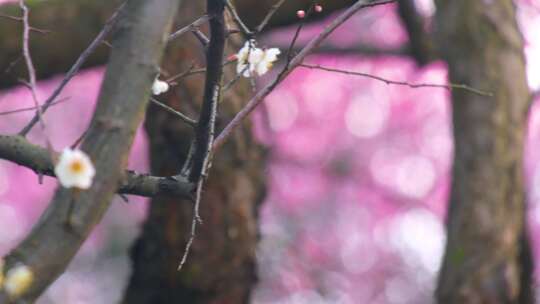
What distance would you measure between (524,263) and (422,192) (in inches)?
243

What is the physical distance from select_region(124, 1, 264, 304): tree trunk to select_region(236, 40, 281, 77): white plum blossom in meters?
2.21

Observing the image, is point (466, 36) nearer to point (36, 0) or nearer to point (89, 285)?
point (36, 0)

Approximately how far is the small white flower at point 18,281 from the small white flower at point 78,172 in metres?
0.13

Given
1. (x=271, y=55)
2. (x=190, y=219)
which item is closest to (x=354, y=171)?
(x=190, y=219)

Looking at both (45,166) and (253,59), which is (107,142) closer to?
(45,166)

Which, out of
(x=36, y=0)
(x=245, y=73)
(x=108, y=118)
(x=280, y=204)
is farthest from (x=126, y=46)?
(x=280, y=204)

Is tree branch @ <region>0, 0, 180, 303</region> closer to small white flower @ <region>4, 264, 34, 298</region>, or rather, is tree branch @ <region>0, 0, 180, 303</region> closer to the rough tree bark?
small white flower @ <region>4, 264, 34, 298</region>

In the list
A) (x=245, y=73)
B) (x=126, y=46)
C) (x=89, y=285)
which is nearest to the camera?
(x=126, y=46)

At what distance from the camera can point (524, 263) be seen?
4.60 metres

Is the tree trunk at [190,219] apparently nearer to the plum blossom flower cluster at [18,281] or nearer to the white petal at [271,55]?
the white petal at [271,55]

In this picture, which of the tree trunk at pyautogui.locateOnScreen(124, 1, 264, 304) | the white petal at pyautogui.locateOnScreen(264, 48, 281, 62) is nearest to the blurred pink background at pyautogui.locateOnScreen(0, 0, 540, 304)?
the tree trunk at pyautogui.locateOnScreen(124, 1, 264, 304)

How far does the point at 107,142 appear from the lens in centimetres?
144

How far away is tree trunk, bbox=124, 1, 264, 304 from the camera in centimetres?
461

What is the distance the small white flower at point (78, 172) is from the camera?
141cm
